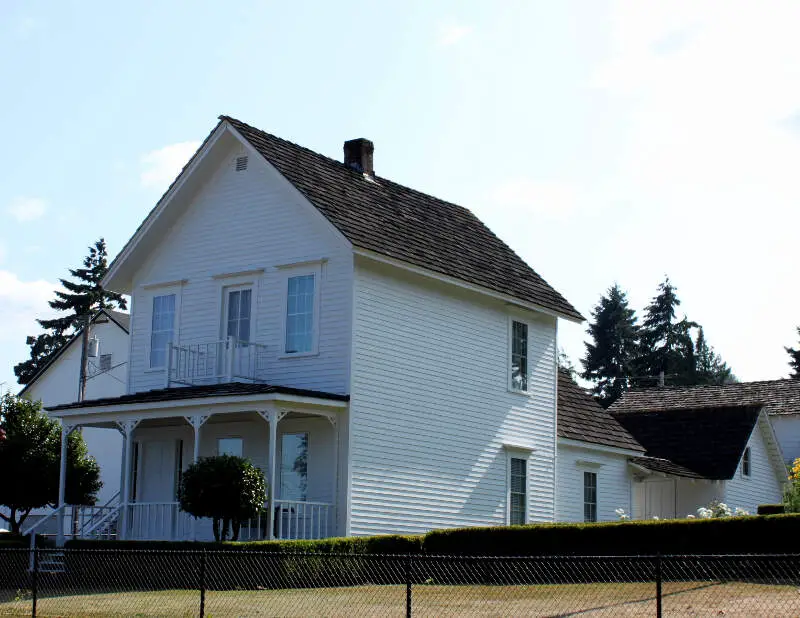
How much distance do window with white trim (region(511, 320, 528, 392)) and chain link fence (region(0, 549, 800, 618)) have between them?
27.7 feet

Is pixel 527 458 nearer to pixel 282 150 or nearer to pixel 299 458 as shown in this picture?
pixel 299 458

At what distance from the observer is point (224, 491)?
23.3 m

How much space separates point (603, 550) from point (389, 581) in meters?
3.98

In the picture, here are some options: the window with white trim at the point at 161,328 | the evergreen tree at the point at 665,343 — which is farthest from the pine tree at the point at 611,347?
the window with white trim at the point at 161,328

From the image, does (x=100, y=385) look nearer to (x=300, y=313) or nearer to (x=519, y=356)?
(x=519, y=356)

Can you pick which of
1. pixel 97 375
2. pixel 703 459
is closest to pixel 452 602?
pixel 703 459

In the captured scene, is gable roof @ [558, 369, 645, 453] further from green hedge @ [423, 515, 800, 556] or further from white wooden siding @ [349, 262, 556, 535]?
green hedge @ [423, 515, 800, 556]

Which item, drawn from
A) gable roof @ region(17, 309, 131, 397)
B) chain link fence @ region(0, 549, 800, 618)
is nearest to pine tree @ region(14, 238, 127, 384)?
gable roof @ region(17, 309, 131, 397)

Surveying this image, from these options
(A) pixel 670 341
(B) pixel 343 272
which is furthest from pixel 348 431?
(A) pixel 670 341

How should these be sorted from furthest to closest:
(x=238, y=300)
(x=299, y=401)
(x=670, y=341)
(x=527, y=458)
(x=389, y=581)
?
(x=670, y=341) → (x=527, y=458) → (x=238, y=300) → (x=299, y=401) → (x=389, y=581)

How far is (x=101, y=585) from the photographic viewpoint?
73.2ft

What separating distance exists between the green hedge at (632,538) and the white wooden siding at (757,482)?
60.8 feet

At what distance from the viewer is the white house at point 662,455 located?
33.6m

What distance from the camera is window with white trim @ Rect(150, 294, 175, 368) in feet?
96.0
